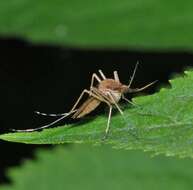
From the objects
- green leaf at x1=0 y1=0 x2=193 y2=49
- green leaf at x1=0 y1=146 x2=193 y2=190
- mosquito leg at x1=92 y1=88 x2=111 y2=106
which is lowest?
green leaf at x1=0 y1=146 x2=193 y2=190

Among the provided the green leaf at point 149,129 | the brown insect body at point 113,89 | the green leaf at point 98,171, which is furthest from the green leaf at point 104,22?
the green leaf at point 149,129

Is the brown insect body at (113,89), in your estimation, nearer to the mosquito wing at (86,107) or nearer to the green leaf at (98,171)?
the mosquito wing at (86,107)

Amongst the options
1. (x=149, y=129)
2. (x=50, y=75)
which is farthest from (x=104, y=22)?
(x=149, y=129)

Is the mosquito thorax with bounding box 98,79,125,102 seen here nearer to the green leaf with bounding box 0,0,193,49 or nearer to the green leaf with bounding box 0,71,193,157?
the green leaf with bounding box 0,71,193,157

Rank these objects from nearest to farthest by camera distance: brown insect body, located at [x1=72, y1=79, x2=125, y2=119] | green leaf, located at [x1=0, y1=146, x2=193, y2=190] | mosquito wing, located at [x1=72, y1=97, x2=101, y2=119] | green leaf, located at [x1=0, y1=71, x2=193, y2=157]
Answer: green leaf, located at [x1=0, y1=71, x2=193, y2=157]
mosquito wing, located at [x1=72, y1=97, x2=101, y2=119]
brown insect body, located at [x1=72, y1=79, x2=125, y2=119]
green leaf, located at [x1=0, y1=146, x2=193, y2=190]

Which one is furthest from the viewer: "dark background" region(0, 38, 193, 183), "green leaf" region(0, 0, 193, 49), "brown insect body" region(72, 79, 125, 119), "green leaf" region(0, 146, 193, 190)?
"dark background" region(0, 38, 193, 183)

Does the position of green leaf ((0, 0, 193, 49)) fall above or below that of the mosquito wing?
above

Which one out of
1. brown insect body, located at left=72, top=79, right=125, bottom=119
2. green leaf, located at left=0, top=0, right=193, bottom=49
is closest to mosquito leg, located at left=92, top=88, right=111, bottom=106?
brown insect body, located at left=72, top=79, right=125, bottom=119

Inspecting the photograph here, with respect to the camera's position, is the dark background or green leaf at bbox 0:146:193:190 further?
the dark background

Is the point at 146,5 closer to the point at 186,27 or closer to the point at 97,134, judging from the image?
the point at 186,27
